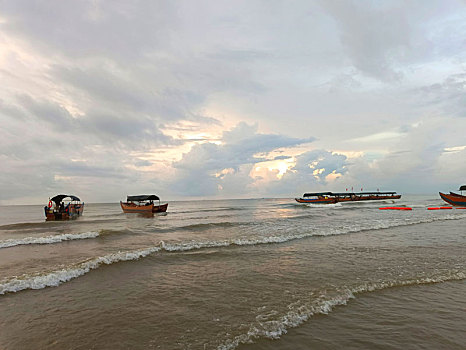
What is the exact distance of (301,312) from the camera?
19.5ft

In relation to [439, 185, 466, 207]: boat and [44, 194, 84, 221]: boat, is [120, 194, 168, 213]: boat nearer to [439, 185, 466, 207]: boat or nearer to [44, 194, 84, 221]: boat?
[44, 194, 84, 221]: boat

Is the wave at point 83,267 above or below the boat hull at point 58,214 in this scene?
below

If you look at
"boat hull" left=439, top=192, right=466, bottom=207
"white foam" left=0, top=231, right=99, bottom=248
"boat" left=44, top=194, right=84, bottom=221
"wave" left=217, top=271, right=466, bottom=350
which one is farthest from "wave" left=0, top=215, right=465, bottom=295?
"boat hull" left=439, top=192, right=466, bottom=207

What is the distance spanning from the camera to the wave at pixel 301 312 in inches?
193

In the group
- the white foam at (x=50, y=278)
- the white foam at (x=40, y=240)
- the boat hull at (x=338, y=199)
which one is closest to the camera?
the white foam at (x=50, y=278)

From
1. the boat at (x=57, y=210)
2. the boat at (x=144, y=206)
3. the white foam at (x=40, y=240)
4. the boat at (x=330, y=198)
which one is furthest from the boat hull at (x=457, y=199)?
the boat at (x=57, y=210)

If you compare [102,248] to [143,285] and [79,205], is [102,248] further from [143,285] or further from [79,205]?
[79,205]

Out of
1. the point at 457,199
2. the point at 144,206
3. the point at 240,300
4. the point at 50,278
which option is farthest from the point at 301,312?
the point at 457,199

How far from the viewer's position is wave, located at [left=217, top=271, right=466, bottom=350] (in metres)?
4.91

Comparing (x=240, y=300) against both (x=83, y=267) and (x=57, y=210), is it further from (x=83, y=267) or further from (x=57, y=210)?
(x=57, y=210)

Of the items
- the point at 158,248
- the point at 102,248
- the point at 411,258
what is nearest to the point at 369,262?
the point at 411,258

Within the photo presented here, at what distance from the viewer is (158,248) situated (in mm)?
14445

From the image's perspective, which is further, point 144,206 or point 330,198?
point 330,198

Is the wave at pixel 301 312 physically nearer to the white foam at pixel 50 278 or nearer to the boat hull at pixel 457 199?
the white foam at pixel 50 278
